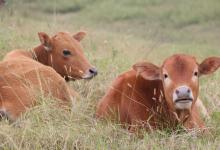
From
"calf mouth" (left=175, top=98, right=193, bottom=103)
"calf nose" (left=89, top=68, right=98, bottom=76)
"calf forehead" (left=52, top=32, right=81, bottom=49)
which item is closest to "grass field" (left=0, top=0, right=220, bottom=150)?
"calf nose" (left=89, top=68, right=98, bottom=76)

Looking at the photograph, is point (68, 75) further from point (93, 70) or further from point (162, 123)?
point (162, 123)

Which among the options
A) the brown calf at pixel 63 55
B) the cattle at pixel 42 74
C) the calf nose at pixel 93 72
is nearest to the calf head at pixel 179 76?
the cattle at pixel 42 74

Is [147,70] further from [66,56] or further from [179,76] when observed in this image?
[66,56]

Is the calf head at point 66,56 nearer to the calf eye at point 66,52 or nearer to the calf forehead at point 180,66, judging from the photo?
the calf eye at point 66,52

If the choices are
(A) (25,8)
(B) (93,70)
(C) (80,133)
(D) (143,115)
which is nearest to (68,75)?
(B) (93,70)

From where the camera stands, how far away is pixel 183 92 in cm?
597

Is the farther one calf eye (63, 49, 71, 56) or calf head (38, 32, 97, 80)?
calf eye (63, 49, 71, 56)

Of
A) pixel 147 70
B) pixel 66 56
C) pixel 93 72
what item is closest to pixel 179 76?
pixel 147 70

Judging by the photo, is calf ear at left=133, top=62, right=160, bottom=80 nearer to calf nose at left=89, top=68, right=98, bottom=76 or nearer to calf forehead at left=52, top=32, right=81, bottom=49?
calf nose at left=89, top=68, right=98, bottom=76

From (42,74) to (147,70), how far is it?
1191 mm

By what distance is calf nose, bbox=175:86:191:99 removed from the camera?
5965 mm

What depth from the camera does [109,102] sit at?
7062 mm

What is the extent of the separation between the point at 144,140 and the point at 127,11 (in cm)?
1813

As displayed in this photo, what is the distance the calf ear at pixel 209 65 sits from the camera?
21.8 feet
